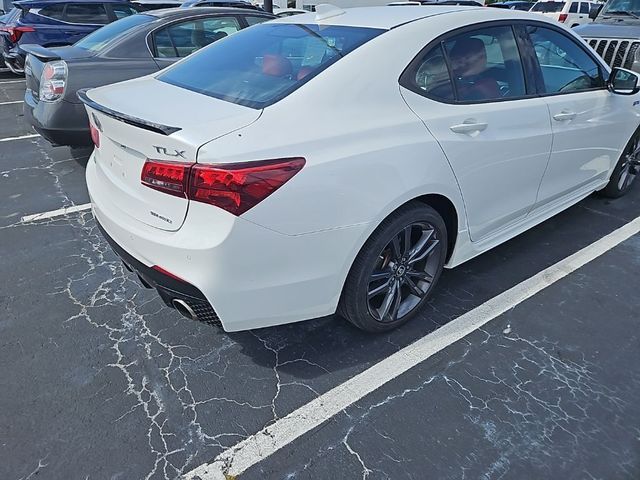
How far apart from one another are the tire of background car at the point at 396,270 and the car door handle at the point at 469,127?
0.43m

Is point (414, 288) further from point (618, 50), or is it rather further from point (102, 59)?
point (618, 50)

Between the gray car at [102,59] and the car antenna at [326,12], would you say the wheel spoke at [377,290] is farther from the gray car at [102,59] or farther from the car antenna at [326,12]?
the gray car at [102,59]

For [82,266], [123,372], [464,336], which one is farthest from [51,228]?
[464,336]

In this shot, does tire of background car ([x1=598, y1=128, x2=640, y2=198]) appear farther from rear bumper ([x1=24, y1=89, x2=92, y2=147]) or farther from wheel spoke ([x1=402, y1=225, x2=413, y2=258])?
rear bumper ([x1=24, y1=89, x2=92, y2=147])

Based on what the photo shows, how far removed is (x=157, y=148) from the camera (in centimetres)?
196

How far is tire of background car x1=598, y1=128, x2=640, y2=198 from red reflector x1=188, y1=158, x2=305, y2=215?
139 inches

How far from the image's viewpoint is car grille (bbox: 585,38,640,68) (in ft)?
20.7

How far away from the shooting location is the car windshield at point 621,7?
730cm

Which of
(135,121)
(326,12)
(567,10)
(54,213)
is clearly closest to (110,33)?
(54,213)

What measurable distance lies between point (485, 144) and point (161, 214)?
1737mm

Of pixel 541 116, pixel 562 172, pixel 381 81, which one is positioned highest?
pixel 381 81

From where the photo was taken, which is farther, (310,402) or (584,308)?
(584,308)

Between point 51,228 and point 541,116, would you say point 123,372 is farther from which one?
point 541,116

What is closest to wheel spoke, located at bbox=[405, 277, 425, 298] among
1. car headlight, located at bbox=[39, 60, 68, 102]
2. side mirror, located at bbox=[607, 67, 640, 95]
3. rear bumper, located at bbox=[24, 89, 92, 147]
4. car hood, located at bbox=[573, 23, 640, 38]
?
side mirror, located at bbox=[607, 67, 640, 95]
